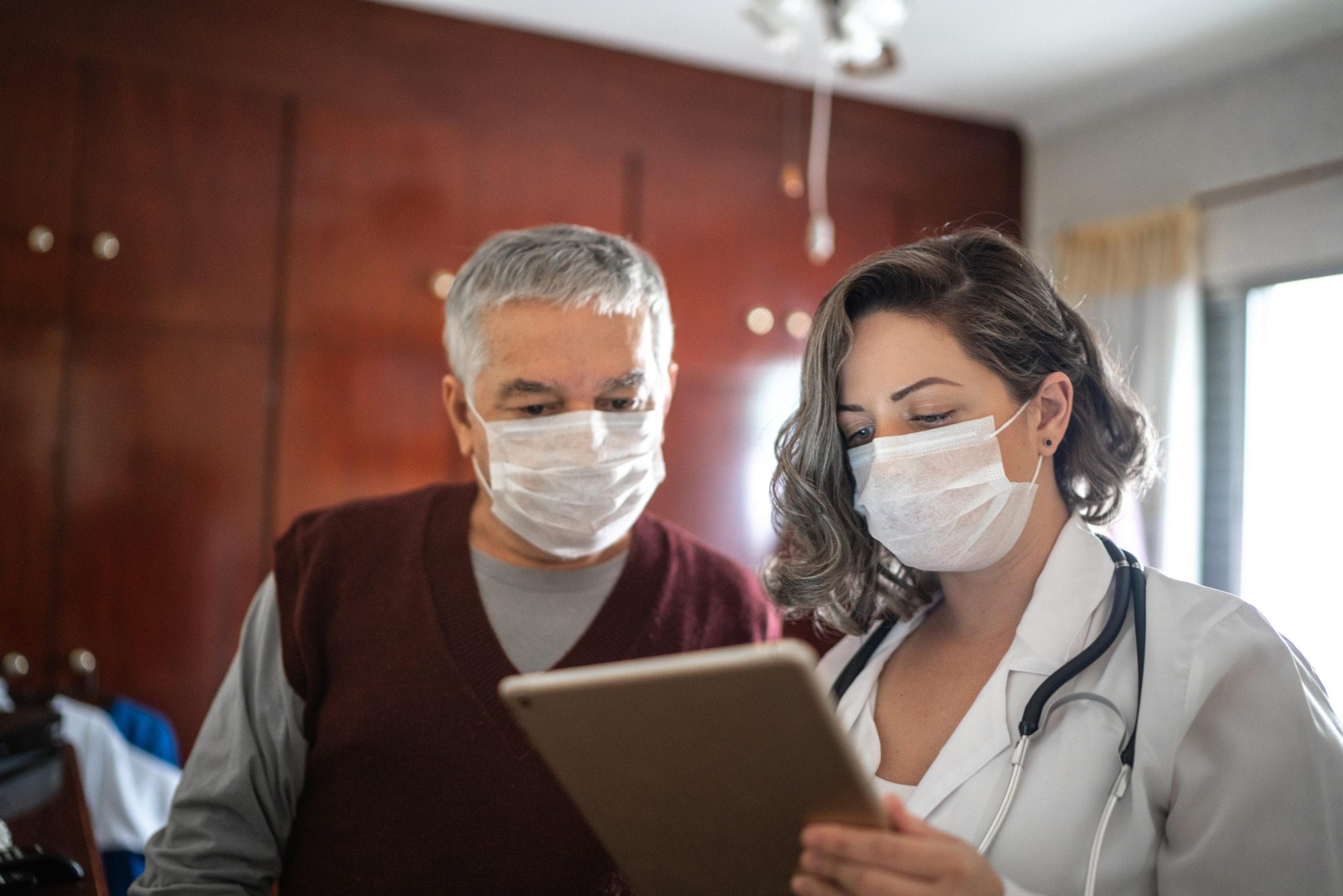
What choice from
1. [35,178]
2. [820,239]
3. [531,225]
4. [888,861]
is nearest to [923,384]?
[888,861]

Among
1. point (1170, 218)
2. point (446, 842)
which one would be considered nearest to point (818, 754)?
point (446, 842)

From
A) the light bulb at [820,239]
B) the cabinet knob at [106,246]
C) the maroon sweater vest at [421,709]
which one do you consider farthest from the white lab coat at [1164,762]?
the cabinet knob at [106,246]

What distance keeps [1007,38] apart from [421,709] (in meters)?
3.06

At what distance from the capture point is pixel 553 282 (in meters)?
1.40

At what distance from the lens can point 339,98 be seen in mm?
3205

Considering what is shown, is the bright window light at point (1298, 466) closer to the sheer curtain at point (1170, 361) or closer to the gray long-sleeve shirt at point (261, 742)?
the sheer curtain at point (1170, 361)

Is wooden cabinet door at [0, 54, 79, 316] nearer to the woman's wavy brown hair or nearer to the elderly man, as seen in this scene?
the elderly man

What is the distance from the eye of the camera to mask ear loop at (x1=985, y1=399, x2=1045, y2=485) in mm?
1208

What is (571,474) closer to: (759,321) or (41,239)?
(41,239)

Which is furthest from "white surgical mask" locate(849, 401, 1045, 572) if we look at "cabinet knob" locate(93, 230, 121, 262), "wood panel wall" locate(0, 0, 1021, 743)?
"cabinet knob" locate(93, 230, 121, 262)

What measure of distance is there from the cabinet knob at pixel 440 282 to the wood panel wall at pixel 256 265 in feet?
0.11

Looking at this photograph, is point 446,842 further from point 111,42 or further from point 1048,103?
point 1048,103

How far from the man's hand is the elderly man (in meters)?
0.60

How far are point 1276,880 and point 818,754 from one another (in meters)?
0.54
